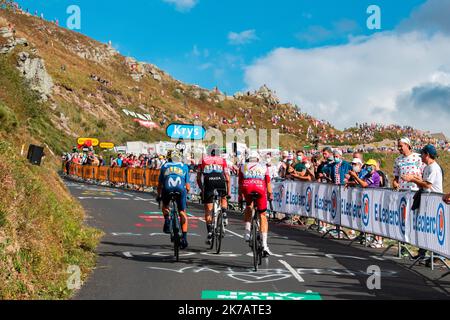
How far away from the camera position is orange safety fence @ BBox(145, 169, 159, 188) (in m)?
36.2

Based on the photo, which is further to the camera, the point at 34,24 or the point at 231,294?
the point at 34,24

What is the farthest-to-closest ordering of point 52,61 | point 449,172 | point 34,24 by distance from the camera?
point 34,24
point 52,61
point 449,172

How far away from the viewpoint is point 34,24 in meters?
154

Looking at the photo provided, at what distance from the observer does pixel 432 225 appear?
37.6 ft

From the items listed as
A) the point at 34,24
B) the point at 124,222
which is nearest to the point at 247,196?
the point at 124,222

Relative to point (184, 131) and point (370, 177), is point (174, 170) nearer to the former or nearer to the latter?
point (370, 177)

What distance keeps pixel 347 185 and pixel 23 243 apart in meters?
9.49

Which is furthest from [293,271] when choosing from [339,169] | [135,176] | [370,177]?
[135,176]

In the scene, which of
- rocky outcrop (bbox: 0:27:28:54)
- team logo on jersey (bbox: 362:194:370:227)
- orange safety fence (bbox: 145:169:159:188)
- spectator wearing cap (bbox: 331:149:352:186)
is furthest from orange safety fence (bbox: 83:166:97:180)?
team logo on jersey (bbox: 362:194:370:227)

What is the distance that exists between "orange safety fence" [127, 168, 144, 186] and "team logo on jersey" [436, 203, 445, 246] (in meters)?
28.7

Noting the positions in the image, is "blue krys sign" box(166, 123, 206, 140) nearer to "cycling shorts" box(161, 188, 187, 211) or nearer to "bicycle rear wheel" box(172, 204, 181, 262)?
"cycling shorts" box(161, 188, 187, 211)
